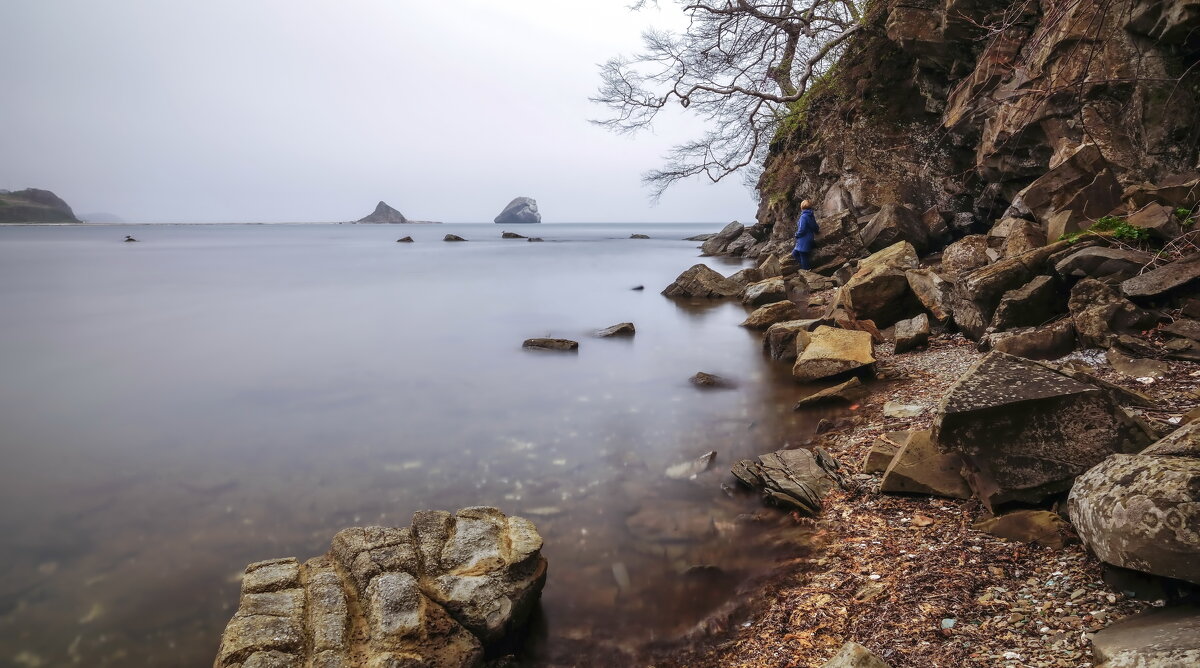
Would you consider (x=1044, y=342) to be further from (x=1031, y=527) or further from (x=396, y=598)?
(x=396, y=598)

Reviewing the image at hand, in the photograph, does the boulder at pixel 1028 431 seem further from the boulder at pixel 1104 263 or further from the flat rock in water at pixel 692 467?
the boulder at pixel 1104 263

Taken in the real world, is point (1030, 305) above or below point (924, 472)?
above

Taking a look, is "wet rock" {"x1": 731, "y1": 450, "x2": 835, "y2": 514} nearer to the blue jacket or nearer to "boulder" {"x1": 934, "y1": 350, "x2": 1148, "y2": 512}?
"boulder" {"x1": 934, "y1": 350, "x2": 1148, "y2": 512}

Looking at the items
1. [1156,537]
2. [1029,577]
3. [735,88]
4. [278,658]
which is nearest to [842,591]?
[1029,577]

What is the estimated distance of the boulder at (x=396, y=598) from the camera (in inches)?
126

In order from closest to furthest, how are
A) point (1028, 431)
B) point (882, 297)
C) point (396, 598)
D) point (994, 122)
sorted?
point (396, 598)
point (1028, 431)
point (882, 297)
point (994, 122)

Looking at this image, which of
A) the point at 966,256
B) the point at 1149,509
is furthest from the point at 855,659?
the point at 966,256

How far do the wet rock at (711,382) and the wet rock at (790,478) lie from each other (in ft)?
10.6

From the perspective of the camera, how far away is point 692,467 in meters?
6.28

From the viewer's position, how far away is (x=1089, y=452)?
144 inches

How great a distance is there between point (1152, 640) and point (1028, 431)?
178 centimetres

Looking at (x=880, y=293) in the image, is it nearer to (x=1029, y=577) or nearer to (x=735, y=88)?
(x=1029, y=577)

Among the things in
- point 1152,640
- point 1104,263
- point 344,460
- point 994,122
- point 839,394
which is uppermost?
point 994,122

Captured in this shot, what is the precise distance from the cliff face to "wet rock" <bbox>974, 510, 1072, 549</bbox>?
2430mm
